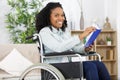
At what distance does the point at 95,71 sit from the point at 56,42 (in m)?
0.38

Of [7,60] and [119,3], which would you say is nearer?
[7,60]

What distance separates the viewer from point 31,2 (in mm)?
4867

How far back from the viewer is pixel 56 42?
224 cm

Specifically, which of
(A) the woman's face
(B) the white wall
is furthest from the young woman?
(B) the white wall

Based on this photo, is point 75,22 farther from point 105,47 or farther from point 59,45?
point 59,45

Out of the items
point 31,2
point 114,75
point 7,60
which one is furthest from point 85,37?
point 114,75

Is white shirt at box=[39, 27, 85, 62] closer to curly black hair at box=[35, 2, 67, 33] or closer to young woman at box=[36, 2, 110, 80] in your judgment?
young woman at box=[36, 2, 110, 80]

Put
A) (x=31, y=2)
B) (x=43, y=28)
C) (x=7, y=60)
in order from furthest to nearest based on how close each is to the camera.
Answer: (x=31, y=2), (x=7, y=60), (x=43, y=28)

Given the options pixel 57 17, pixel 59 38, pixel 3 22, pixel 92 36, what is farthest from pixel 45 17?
pixel 3 22

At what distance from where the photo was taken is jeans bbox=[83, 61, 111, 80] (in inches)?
85.4

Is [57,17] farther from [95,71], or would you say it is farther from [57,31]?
[95,71]

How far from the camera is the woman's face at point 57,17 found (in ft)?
8.00

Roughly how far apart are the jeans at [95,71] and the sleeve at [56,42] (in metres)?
0.20

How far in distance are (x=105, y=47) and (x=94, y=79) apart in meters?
3.32
